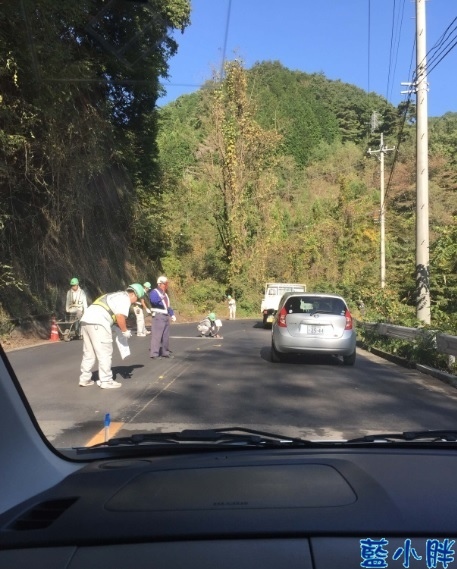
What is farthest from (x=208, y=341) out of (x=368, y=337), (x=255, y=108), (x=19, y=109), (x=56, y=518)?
(x=255, y=108)

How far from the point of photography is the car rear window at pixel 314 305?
13773mm

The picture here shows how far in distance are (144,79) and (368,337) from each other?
48.7 ft

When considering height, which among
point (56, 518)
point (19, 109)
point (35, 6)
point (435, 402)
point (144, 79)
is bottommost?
point (435, 402)

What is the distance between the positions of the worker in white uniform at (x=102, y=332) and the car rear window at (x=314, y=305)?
16.8ft

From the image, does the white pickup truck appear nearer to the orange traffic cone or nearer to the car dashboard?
the orange traffic cone

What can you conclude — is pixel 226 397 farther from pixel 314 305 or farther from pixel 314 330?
pixel 314 305

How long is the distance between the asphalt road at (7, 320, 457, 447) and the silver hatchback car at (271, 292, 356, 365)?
38 cm

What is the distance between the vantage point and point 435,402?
926 centimetres

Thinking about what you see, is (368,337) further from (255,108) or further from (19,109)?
(255,108)

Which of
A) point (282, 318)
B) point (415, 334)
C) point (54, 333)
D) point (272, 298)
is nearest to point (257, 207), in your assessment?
point (272, 298)

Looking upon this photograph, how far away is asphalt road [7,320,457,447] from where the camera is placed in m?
7.33

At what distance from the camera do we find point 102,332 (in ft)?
30.9

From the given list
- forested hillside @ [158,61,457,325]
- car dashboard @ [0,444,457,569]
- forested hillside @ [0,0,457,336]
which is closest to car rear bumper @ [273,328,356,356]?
forested hillside @ [0,0,457,336]

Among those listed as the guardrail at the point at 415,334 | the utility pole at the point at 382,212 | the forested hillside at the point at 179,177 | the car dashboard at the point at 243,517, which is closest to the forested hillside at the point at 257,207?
the forested hillside at the point at 179,177
